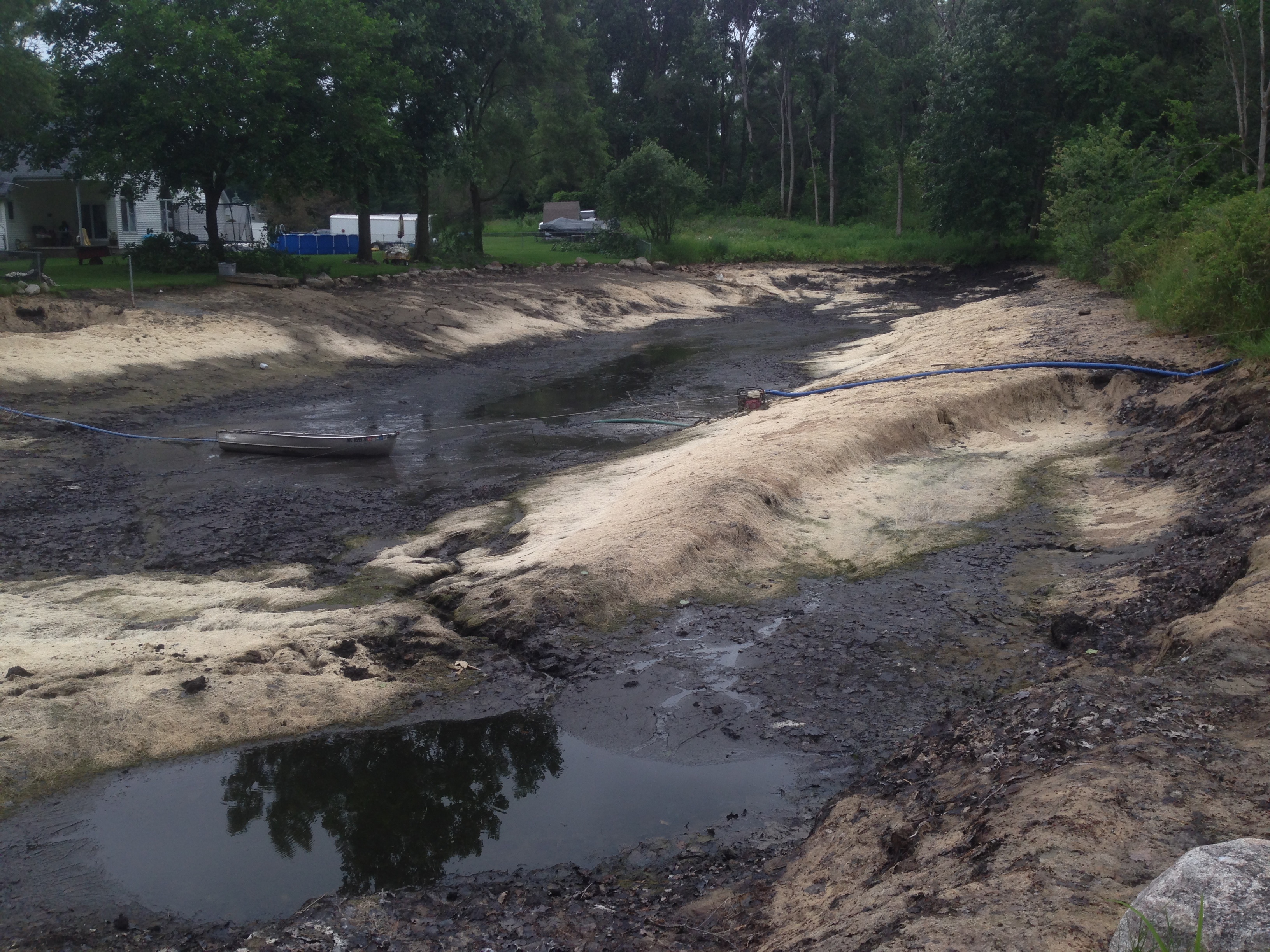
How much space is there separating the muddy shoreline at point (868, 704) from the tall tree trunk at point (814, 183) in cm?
4253

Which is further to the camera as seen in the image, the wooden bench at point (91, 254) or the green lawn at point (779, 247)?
the green lawn at point (779, 247)

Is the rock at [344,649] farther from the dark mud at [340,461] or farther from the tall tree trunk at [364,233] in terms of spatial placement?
the tall tree trunk at [364,233]

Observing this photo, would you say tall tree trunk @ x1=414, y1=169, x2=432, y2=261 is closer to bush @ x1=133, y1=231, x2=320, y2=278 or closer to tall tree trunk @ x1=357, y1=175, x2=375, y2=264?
tall tree trunk @ x1=357, y1=175, x2=375, y2=264

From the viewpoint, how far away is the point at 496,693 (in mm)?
8133

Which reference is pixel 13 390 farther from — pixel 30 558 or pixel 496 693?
pixel 496 693

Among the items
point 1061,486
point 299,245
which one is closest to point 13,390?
point 1061,486

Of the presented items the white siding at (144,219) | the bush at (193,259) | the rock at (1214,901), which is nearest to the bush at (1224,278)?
the rock at (1214,901)

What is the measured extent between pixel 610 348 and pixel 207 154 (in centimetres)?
1102

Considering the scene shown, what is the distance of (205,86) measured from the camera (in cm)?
2386

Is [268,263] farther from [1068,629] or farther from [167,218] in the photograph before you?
[1068,629]

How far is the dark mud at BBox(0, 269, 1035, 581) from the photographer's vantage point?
1154cm

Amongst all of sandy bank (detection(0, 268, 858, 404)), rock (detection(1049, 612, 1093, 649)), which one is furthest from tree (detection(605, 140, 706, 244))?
rock (detection(1049, 612, 1093, 649))

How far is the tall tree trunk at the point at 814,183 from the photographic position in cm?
5350

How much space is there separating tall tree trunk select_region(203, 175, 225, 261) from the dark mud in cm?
460
